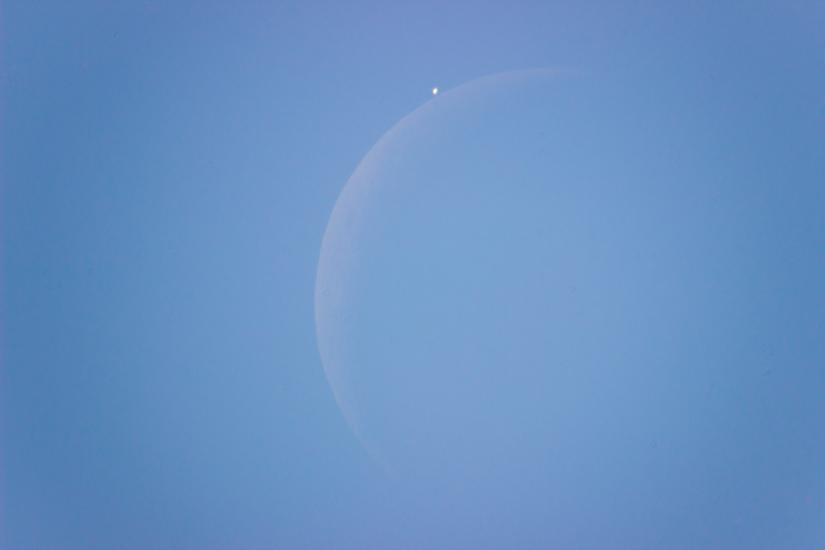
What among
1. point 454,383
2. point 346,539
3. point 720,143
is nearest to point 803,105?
point 720,143

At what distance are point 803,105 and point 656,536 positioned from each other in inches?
70.2

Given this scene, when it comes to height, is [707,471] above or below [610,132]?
below

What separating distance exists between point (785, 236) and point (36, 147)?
9.70 ft

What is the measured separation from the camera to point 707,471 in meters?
3.36

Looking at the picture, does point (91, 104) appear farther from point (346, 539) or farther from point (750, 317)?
point (750, 317)

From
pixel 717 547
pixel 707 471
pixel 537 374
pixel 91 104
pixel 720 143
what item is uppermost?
pixel 91 104

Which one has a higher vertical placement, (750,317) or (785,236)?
(785,236)

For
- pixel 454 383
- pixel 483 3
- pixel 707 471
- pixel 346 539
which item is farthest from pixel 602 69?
pixel 346 539

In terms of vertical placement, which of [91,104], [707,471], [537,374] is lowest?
[707,471]

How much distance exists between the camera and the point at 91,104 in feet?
11.1

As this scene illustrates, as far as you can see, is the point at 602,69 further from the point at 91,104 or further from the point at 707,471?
the point at 91,104

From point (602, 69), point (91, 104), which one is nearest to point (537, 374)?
point (602, 69)

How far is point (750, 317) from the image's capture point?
11.0 ft

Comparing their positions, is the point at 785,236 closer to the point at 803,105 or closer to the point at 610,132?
the point at 803,105
